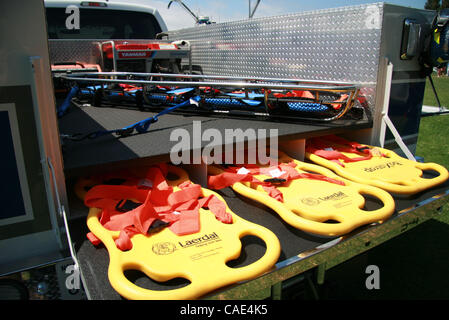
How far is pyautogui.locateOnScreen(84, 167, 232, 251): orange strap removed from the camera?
1440 millimetres

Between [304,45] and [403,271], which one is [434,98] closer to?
[304,45]

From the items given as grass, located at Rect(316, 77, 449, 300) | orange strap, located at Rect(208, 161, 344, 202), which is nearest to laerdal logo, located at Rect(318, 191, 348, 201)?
orange strap, located at Rect(208, 161, 344, 202)

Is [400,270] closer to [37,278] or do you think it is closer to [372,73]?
[372,73]

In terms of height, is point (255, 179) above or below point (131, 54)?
below

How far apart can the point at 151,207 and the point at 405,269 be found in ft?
7.23

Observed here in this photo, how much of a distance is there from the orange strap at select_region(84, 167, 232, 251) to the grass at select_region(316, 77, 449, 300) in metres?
0.85

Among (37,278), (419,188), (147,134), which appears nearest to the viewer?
(37,278)

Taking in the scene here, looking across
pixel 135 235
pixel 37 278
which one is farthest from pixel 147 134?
pixel 37 278

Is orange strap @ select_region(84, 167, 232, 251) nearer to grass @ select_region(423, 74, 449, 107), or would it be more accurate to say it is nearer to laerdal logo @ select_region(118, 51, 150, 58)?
laerdal logo @ select_region(118, 51, 150, 58)

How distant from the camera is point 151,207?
5.00 feet

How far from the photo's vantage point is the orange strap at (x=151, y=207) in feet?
4.73

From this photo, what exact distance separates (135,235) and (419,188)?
1502 millimetres

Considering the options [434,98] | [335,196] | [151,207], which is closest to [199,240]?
[151,207]

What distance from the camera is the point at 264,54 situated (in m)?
3.61
